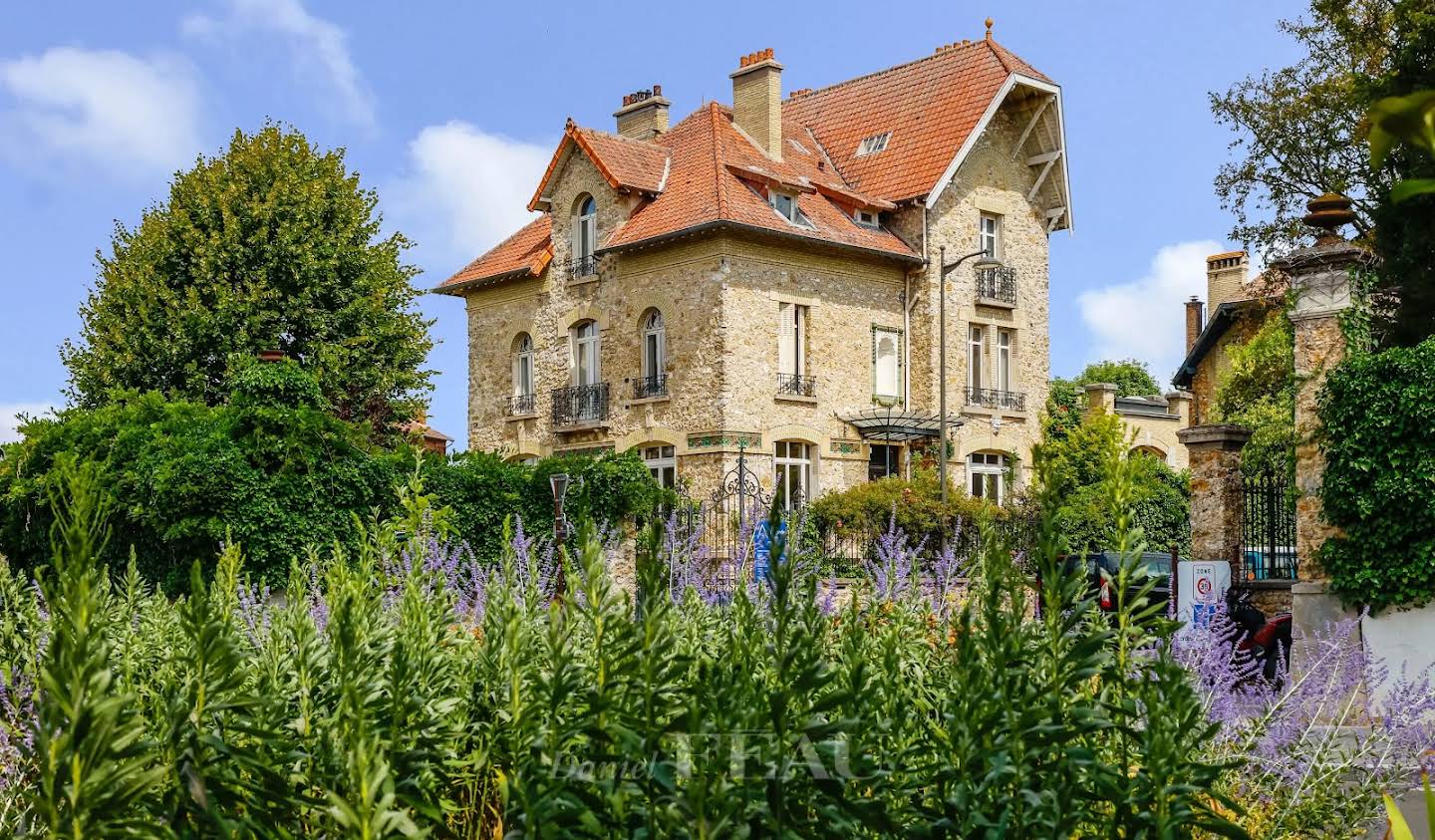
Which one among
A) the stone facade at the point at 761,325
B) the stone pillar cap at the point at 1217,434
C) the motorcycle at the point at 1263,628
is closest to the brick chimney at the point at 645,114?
the stone facade at the point at 761,325

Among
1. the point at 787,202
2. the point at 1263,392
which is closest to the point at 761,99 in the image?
the point at 787,202

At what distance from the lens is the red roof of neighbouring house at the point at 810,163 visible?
2717 cm

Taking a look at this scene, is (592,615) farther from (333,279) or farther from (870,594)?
(333,279)

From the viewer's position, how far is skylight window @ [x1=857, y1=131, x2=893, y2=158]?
3088 cm

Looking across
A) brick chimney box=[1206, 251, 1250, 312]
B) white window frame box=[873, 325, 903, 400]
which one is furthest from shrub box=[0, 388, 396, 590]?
brick chimney box=[1206, 251, 1250, 312]

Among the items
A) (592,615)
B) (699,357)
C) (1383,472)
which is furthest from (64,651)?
(699,357)

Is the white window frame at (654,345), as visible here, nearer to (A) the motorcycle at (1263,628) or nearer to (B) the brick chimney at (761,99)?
(B) the brick chimney at (761,99)

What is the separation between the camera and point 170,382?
93.4ft

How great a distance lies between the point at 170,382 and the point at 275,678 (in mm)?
26379

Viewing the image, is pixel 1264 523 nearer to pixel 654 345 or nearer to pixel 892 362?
pixel 892 362

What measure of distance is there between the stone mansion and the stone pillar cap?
9.73m

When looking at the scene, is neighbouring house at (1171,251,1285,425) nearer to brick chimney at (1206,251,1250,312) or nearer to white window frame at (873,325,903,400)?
brick chimney at (1206,251,1250,312)

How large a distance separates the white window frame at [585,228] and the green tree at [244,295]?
441cm

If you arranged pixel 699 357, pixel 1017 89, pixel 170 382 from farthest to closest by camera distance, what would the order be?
pixel 1017 89
pixel 170 382
pixel 699 357
